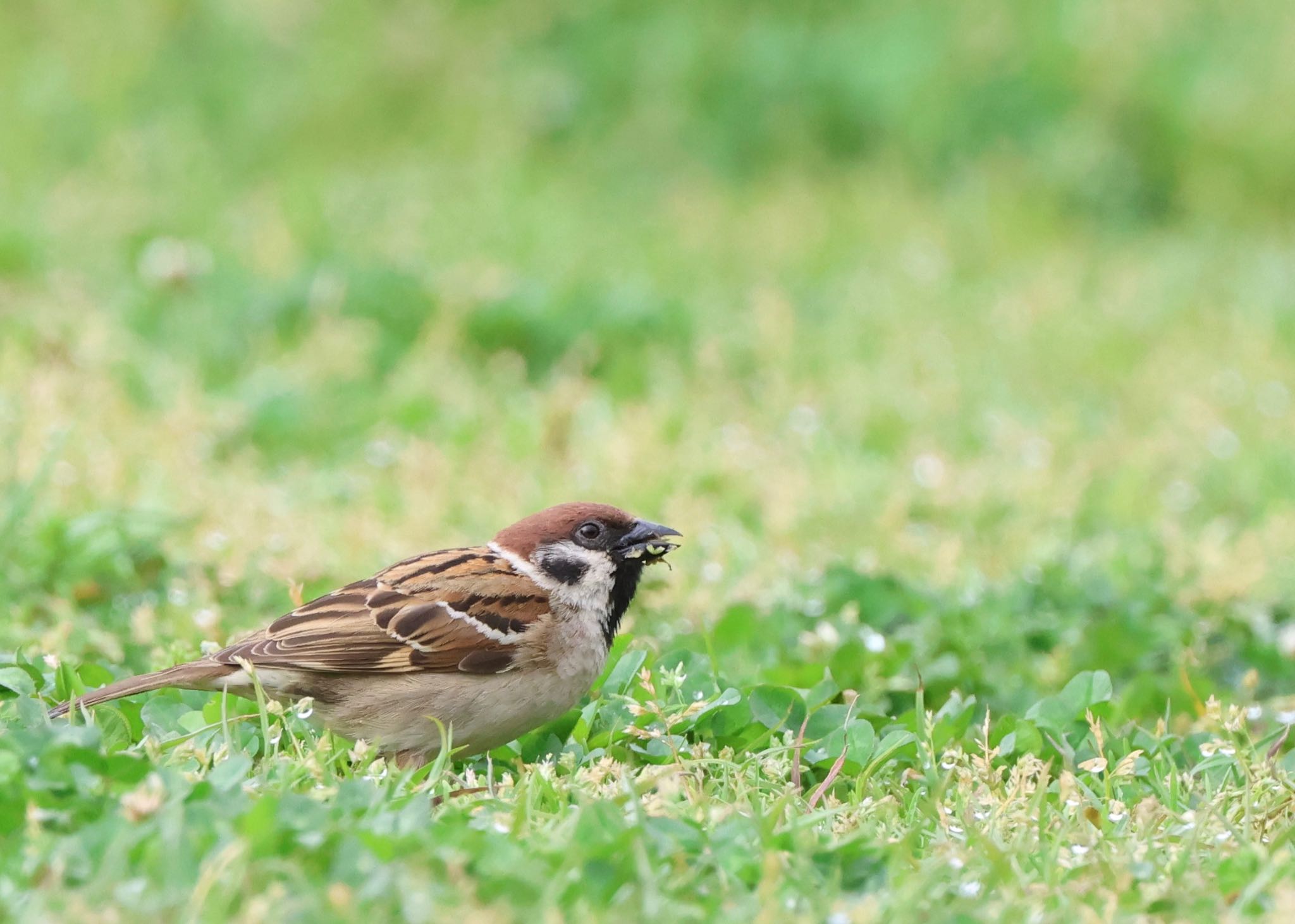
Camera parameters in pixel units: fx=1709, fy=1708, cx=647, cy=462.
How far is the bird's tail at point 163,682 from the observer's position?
3.76m

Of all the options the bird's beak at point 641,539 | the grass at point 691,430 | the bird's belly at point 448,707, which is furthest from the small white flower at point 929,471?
the bird's belly at point 448,707

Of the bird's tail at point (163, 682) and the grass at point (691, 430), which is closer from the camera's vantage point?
the grass at point (691, 430)

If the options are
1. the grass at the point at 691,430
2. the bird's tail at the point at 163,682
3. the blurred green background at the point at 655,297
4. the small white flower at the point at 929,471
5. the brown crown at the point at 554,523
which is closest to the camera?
the grass at the point at 691,430

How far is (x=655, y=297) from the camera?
8805 mm

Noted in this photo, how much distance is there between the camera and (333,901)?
2645mm

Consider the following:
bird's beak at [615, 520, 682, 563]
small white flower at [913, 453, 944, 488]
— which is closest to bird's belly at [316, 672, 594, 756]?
bird's beak at [615, 520, 682, 563]

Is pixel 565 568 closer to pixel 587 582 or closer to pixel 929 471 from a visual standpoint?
pixel 587 582

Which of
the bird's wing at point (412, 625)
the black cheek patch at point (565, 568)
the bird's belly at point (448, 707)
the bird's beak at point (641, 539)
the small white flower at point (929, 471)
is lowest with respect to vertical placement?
the small white flower at point (929, 471)

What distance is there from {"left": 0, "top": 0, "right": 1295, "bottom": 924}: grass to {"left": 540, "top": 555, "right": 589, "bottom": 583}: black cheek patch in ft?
0.95

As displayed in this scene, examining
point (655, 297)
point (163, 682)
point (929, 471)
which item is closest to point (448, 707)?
point (163, 682)

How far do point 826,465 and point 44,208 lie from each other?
4.72 m

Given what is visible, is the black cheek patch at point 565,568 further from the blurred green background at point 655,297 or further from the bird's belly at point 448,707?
the blurred green background at point 655,297

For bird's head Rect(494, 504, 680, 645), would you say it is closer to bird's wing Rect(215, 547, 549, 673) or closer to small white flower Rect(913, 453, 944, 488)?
bird's wing Rect(215, 547, 549, 673)

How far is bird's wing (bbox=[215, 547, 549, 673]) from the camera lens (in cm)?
393
